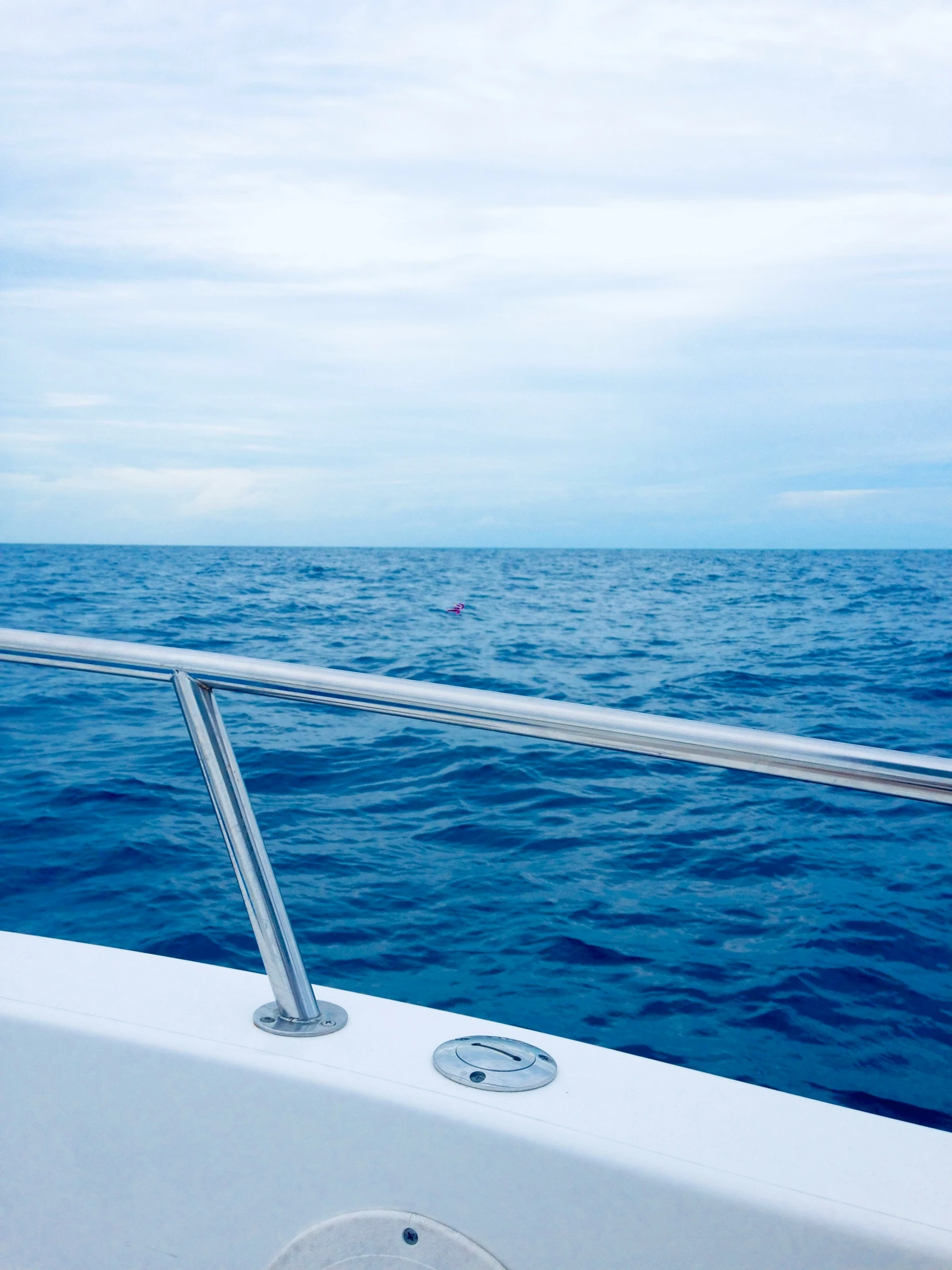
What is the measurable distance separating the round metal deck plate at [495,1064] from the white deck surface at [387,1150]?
0.05 feet

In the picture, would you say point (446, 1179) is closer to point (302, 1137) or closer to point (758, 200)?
point (302, 1137)

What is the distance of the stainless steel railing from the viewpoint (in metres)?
0.81

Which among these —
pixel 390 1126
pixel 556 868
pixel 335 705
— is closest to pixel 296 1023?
pixel 390 1126

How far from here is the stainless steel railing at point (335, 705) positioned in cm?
81

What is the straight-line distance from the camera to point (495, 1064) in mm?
1065

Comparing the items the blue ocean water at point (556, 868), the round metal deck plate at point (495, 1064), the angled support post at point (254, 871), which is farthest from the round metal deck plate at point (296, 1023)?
the blue ocean water at point (556, 868)

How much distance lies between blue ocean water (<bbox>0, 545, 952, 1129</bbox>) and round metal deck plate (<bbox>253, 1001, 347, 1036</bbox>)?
1938 mm

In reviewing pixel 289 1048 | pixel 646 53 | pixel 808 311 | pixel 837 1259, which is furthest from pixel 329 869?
pixel 808 311

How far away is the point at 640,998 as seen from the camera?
3.11 metres

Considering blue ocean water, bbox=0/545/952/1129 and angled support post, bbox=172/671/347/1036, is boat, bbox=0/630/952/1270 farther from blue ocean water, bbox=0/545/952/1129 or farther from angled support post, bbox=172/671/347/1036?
blue ocean water, bbox=0/545/952/1129

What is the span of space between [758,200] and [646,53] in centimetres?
621

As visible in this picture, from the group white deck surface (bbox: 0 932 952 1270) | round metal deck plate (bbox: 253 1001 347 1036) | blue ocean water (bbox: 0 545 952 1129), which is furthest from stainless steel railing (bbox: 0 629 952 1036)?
blue ocean water (bbox: 0 545 952 1129)

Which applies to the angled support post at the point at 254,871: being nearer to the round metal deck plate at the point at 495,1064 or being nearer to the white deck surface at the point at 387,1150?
the white deck surface at the point at 387,1150

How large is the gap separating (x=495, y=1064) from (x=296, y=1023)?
0.24 meters
